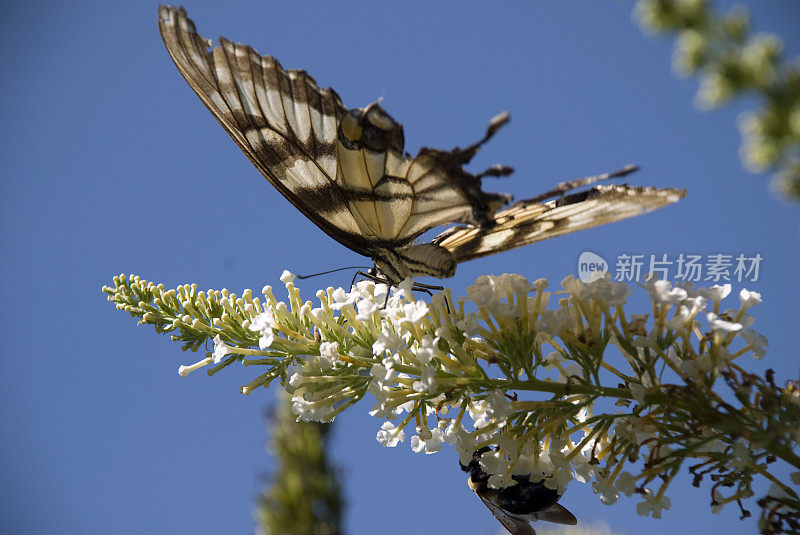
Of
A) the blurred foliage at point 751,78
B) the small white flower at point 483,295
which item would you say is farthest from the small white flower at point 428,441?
the blurred foliage at point 751,78

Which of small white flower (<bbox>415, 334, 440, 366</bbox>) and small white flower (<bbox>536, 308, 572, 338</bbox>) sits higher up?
small white flower (<bbox>536, 308, 572, 338</bbox>)

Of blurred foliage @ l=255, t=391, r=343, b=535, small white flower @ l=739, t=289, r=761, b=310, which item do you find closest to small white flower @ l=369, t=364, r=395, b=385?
small white flower @ l=739, t=289, r=761, b=310

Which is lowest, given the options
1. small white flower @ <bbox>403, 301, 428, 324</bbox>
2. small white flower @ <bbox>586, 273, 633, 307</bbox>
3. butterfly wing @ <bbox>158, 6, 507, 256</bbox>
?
small white flower @ <bbox>403, 301, 428, 324</bbox>

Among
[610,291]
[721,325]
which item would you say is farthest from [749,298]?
[610,291]

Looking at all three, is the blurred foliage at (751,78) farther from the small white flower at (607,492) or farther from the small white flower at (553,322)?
the small white flower at (607,492)

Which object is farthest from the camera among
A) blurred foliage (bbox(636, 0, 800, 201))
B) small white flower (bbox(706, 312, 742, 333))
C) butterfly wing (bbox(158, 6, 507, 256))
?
butterfly wing (bbox(158, 6, 507, 256))

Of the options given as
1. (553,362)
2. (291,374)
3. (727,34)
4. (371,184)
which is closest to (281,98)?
(371,184)

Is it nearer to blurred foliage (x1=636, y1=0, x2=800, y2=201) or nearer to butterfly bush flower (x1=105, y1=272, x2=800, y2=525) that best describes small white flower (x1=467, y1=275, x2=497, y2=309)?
butterfly bush flower (x1=105, y1=272, x2=800, y2=525)

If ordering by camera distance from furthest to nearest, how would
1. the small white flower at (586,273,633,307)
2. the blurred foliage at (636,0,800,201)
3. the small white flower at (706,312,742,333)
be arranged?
the small white flower at (586,273,633,307), the small white flower at (706,312,742,333), the blurred foliage at (636,0,800,201)
